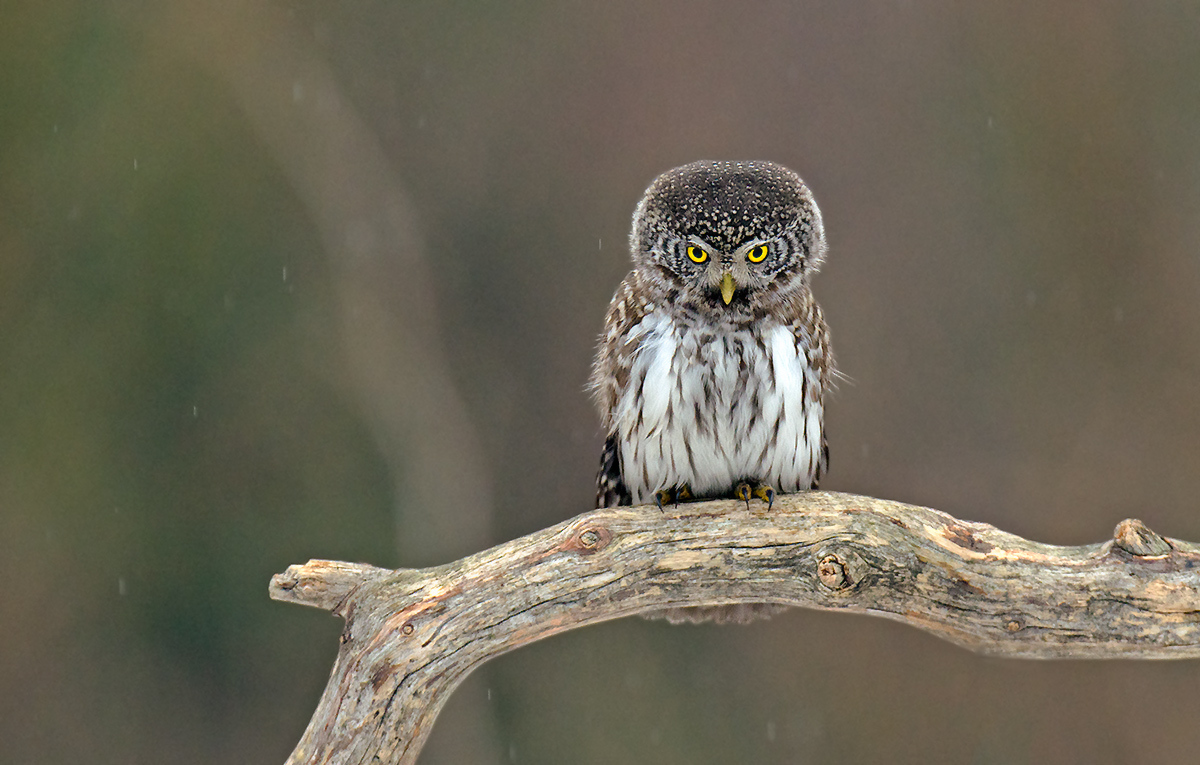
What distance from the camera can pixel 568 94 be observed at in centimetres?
595

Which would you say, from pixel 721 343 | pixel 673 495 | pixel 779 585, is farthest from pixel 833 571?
pixel 721 343

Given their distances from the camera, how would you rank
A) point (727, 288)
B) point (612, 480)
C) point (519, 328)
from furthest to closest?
point (519, 328) < point (612, 480) < point (727, 288)

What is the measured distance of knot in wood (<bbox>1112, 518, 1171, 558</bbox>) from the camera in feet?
10.6

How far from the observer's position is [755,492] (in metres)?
3.53

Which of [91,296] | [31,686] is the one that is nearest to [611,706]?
[31,686]

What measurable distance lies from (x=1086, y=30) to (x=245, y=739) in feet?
18.5

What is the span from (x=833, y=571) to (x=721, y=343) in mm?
769

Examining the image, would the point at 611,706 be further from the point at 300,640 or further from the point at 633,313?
the point at 633,313

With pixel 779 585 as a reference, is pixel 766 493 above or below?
above

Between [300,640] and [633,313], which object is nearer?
[633,313]

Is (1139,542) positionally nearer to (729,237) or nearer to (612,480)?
Answer: (729,237)

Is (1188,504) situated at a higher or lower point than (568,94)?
lower

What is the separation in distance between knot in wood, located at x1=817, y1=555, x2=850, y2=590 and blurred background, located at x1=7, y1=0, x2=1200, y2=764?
2466 millimetres

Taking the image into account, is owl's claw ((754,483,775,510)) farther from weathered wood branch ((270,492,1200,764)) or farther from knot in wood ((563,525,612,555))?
knot in wood ((563,525,612,555))
